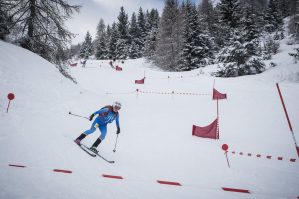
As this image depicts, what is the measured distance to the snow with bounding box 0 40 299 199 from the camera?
14.8ft

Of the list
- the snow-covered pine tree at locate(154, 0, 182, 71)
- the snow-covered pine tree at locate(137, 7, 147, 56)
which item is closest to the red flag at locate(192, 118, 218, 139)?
the snow-covered pine tree at locate(154, 0, 182, 71)

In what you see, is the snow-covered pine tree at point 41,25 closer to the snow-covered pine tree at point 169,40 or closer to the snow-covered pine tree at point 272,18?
the snow-covered pine tree at point 169,40

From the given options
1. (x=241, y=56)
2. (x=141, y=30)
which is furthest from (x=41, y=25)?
(x=141, y=30)

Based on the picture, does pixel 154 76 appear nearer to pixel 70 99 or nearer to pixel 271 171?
pixel 70 99

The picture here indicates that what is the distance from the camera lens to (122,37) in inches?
2279

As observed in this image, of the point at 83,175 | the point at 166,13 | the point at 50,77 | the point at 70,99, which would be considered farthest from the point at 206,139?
the point at 166,13

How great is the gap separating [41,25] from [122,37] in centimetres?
4650

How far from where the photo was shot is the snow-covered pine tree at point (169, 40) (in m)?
34.9

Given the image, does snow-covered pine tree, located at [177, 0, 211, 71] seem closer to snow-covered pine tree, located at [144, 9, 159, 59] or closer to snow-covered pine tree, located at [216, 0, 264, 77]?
snow-covered pine tree, located at [216, 0, 264, 77]

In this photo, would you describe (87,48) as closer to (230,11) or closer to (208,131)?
(230,11)

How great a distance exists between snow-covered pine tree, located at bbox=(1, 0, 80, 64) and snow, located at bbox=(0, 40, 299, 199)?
6.34 feet

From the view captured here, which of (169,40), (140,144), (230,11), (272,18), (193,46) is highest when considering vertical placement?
(272,18)

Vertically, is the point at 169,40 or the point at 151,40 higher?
the point at 151,40

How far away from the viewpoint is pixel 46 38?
44.3ft
